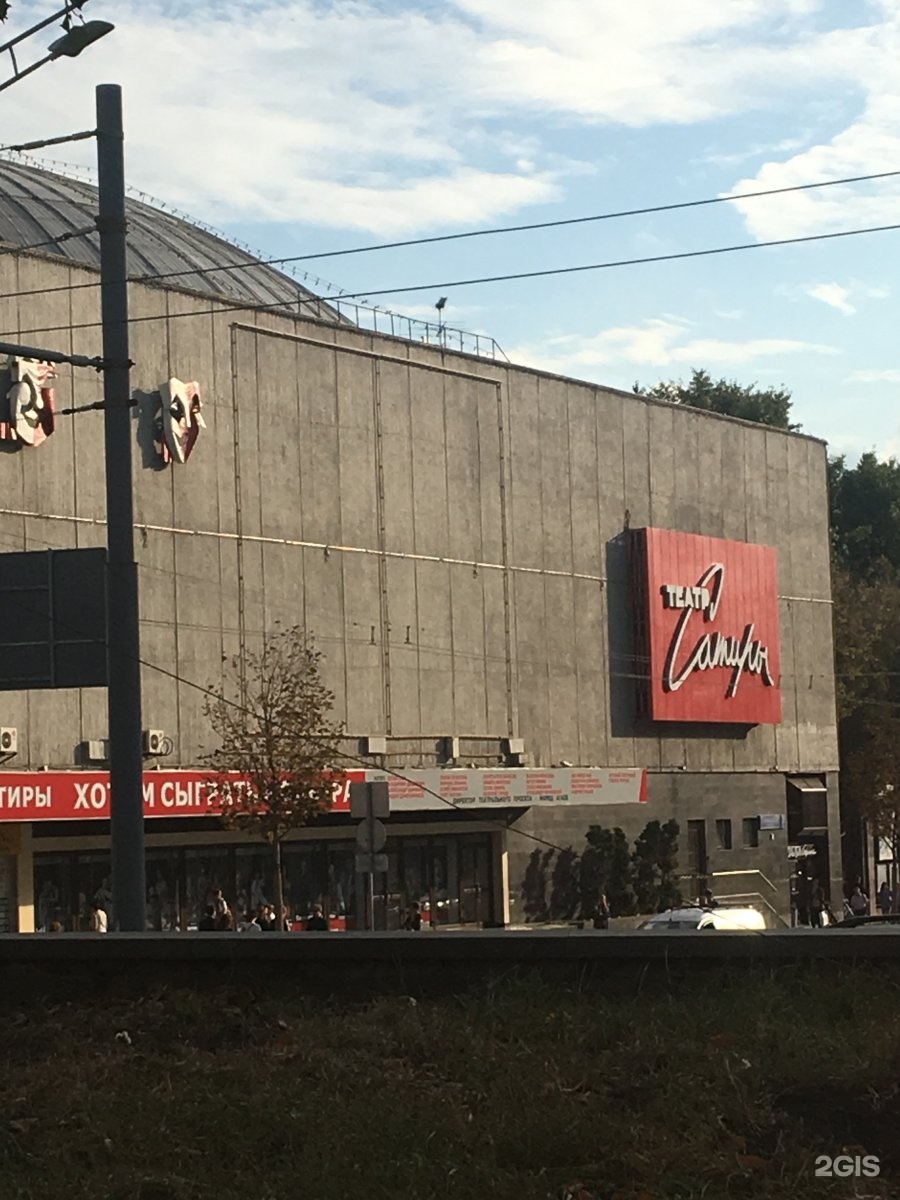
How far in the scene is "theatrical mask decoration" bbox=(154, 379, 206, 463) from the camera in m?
43.3

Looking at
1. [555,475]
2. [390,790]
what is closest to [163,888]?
[390,790]

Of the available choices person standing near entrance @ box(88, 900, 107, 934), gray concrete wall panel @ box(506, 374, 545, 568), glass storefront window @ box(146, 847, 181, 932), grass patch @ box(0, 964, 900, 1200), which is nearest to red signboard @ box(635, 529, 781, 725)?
gray concrete wall panel @ box(506, 374, 545, 568)

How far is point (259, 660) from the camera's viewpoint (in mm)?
44469

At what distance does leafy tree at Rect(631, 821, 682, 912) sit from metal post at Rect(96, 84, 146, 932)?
123 ft

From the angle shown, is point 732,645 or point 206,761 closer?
point 206,761

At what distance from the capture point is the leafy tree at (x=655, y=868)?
54.8 metres

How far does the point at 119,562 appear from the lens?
1862 cm

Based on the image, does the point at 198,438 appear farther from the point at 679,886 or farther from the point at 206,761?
the point at 679,886

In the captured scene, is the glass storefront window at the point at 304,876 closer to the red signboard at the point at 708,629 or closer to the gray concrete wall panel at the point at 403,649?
the gray concrete wall panel at the point at 403,649

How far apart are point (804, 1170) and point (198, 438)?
37.7 meters

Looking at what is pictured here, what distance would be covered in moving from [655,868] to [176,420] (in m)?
19.9

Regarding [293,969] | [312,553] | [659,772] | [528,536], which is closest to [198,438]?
[312,553]

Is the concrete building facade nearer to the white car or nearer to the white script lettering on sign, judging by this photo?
the white script lettering on sign

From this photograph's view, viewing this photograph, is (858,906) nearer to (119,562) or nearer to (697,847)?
(697,847)
